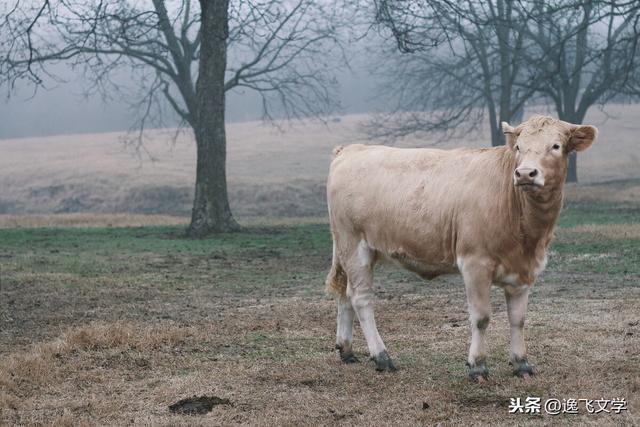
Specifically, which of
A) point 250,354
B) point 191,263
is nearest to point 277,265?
point 191,263

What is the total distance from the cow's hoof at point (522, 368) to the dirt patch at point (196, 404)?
7.48ft

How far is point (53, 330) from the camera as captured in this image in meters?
9.80

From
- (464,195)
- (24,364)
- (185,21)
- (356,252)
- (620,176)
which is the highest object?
(185,21)

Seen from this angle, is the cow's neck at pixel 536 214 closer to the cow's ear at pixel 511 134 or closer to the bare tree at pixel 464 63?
the cow's ear at pixel 511 134

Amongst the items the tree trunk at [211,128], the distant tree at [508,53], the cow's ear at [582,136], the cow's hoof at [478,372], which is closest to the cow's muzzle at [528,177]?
the cow's ear at [582,136]

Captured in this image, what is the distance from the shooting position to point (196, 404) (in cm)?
655

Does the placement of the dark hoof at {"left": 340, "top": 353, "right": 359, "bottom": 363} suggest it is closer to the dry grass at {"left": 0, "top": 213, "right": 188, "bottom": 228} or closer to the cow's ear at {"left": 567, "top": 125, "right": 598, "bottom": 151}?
the cow's ear at {"left": 567, "top": 125, "right": 598, "bottom": 151}

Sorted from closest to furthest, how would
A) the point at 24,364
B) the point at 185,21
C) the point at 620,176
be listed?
1. the point at 24,364
2. the point at 185,21
3. the point at 620,176

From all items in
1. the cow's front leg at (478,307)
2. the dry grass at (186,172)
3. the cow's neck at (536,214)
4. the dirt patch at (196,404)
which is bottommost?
the dry grass at (186,172)

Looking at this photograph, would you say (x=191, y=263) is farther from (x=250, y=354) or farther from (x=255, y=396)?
(x=255, y=396)

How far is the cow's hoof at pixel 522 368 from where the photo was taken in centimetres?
706

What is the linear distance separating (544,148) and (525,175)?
0.38 m

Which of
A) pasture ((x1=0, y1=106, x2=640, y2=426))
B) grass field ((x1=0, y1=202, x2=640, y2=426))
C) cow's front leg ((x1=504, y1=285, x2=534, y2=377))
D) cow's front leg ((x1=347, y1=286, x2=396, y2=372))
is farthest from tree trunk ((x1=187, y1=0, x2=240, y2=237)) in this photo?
cow's front leg ((x1=504, y1=285, x2=534, y2=377))

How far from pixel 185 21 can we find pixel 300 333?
2166 centimetres
